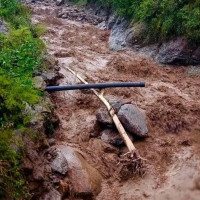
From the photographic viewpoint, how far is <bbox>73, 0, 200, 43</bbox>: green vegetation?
966 centimetres

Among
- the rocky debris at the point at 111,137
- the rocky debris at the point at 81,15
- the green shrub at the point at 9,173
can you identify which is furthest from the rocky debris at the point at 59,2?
the green shrub at the point at 9,173

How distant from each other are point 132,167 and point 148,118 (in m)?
1.86

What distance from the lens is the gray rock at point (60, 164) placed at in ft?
15.7

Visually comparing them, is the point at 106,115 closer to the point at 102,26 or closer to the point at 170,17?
the point at 170,17

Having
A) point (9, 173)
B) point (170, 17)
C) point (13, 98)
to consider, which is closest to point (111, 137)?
point (13, 98)

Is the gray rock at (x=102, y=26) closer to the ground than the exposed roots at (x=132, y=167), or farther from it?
closer to the ground

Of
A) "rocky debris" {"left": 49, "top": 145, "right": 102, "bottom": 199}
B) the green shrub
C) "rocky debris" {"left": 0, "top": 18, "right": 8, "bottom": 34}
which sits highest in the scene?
"rocky debris" {"left": 0, "top": 18, "right": 8, "bottom": 34}

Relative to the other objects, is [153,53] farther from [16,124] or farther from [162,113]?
[16,124]

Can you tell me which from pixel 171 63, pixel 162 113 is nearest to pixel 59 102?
pixel 162 113

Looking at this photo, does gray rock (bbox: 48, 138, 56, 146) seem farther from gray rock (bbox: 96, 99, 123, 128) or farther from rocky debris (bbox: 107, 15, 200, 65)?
rocky debris (bbox: 107, 15, 200, 65)

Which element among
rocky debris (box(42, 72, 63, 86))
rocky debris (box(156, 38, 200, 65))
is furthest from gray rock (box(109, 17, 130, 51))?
rocky debris (box(42, 72, 63, 86))

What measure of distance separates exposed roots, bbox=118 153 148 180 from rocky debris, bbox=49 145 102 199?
43cm

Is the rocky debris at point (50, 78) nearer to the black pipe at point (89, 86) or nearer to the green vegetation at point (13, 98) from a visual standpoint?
the green vegetation at point (13, 98)

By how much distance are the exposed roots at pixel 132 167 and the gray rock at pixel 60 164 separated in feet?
3.51
